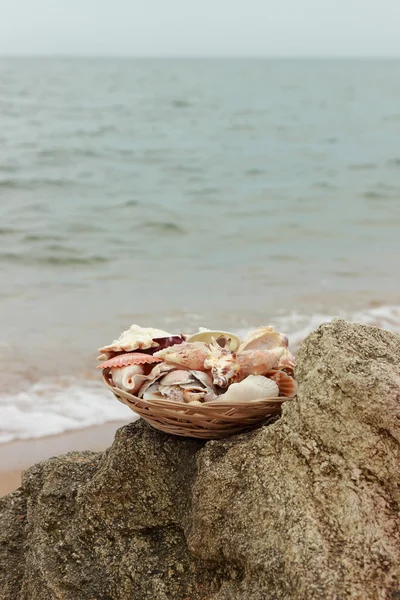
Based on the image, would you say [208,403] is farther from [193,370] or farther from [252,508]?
[252,508]

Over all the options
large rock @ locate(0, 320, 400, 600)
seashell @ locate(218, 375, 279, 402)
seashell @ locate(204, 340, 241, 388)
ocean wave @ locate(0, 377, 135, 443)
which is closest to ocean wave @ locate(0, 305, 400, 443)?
ocean wave @ locate(0, 377, 135, 443)

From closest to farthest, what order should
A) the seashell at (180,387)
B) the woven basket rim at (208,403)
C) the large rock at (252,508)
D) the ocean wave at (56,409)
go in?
the large rock at (252,508)
the woven basket rim at (208,403)
the seashell at (180,387)
the ocean wave at (56,409)

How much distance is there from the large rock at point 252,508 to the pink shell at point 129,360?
0.76 ft

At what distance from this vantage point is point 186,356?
91.4 inches

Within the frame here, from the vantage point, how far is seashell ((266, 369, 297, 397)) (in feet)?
7.79

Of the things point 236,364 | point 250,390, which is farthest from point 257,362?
point 250,390

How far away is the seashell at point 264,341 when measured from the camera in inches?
100.0

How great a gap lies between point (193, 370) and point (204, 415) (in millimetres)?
204

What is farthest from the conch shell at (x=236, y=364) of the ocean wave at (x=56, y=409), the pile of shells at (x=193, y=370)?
the ocean wave at (x=56, y=409)

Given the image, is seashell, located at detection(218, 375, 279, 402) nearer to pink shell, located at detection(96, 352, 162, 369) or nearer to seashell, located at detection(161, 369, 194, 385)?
seashell, located at detection(161, 369, 194, 385)

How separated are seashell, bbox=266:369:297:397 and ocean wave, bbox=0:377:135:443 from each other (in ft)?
8.11

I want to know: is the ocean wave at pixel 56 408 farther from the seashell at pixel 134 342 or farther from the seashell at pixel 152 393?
the seashell at pixel 152 393

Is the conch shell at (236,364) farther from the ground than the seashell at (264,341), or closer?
closer

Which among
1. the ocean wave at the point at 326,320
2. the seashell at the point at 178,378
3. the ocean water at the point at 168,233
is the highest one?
the ocean water at the point at 168,233
